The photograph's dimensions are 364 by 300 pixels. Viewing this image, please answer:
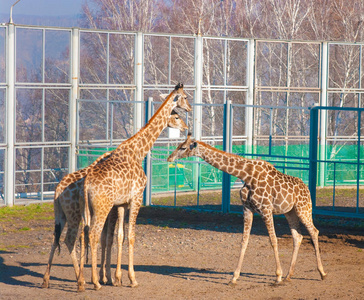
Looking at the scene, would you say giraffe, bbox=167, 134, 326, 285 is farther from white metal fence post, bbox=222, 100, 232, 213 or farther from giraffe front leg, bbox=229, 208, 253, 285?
white metal fence post, bbox=222, 100, 232, 213

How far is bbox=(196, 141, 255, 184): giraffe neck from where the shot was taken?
7.66m

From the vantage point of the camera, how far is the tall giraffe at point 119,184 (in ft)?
22.7

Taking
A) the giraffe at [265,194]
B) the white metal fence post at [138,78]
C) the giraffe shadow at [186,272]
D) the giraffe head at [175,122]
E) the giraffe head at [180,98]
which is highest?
the white metal fence post at [138,78]

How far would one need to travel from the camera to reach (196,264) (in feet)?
28.8

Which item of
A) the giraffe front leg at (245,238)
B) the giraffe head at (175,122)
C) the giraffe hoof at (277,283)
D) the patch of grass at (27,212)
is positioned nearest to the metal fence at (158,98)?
the patch of grass at (27,212)

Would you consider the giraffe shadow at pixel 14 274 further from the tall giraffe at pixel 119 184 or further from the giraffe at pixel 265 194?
the giraffe at pixel 265 194

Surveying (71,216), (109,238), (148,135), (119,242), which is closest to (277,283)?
(119,242)

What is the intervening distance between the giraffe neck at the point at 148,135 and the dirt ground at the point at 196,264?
1.69m

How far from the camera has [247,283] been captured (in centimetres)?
764

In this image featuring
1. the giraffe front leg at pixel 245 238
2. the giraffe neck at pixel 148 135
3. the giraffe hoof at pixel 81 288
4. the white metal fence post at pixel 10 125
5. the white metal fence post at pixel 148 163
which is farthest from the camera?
the white metal fence post at pixel 10 125

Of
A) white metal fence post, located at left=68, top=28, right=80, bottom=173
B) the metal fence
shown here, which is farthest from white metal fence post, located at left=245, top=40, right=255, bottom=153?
white metal fence post, located at left=68, top=28, right=80, bottom=173

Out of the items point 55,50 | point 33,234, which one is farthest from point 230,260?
point 55,50

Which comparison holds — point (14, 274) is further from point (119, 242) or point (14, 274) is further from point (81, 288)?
point (119, 242)

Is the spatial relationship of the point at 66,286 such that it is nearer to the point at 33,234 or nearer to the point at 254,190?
the point at 254,190
